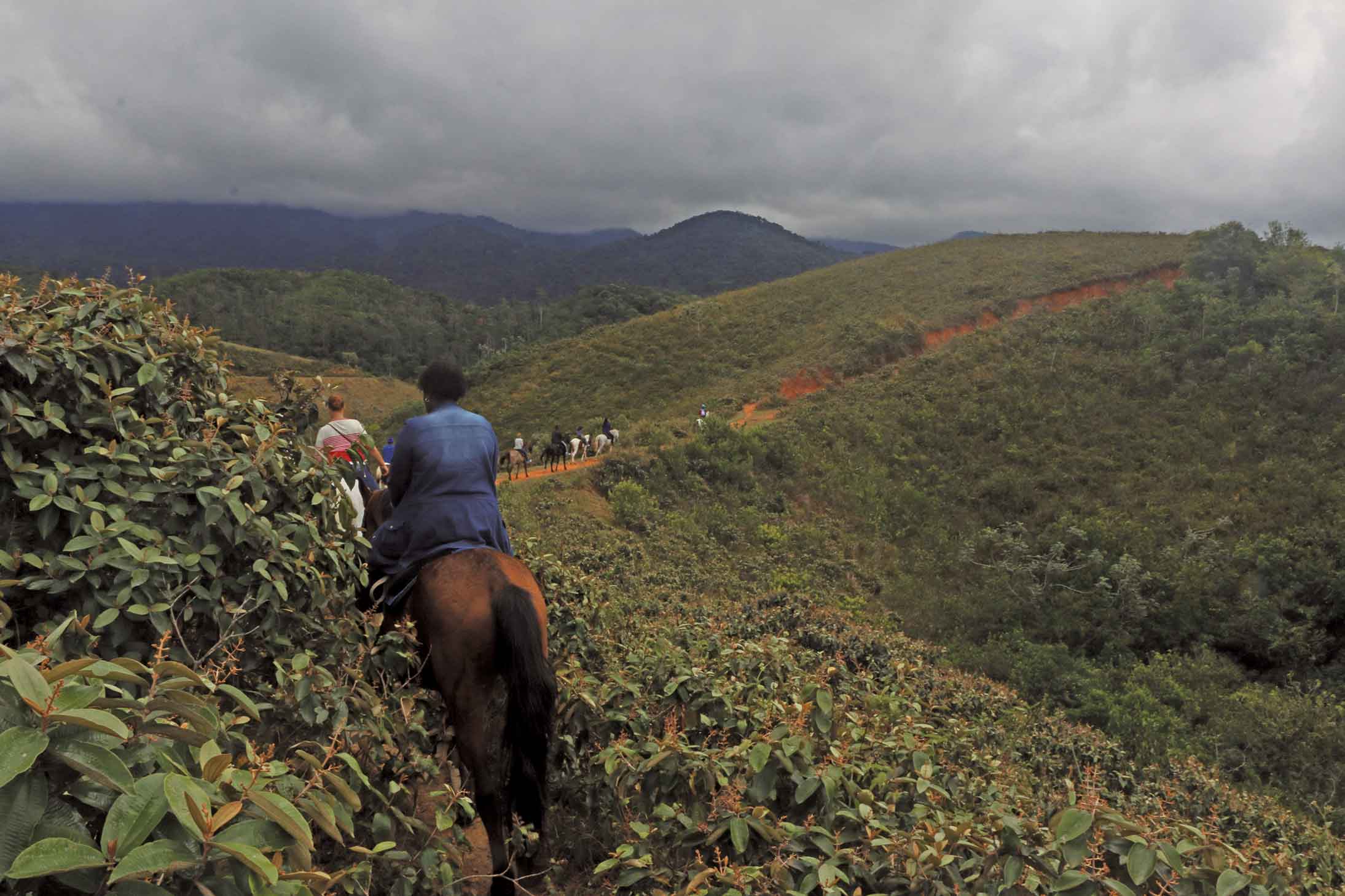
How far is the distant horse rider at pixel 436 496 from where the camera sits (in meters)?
4.38

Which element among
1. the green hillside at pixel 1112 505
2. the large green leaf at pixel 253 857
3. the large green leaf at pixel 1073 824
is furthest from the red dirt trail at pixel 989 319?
the large green leaf at pixel 253 857

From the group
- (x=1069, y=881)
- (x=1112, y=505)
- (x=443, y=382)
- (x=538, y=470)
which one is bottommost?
(x=538, y=470)

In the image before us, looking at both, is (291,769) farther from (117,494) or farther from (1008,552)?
(1008,552)

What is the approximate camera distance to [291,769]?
2.47m

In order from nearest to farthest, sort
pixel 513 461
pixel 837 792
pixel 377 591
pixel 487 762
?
pixel 837 792, pixel 487 762, pixel 377 591, pixel 513 461

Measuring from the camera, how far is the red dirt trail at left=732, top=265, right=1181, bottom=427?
1184 inches

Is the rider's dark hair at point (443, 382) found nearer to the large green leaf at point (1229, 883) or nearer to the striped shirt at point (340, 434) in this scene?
the striped shirt at point (340, 434)

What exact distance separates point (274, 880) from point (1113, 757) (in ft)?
27.0

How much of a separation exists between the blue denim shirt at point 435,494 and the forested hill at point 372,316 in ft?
236

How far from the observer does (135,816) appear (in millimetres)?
1329

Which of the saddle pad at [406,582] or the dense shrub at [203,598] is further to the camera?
the saddle pad at [406,582]

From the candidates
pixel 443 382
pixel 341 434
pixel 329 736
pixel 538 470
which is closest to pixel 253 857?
pixel 329 736

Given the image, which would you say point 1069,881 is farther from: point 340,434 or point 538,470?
point 538,470

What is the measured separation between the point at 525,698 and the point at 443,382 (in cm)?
211
